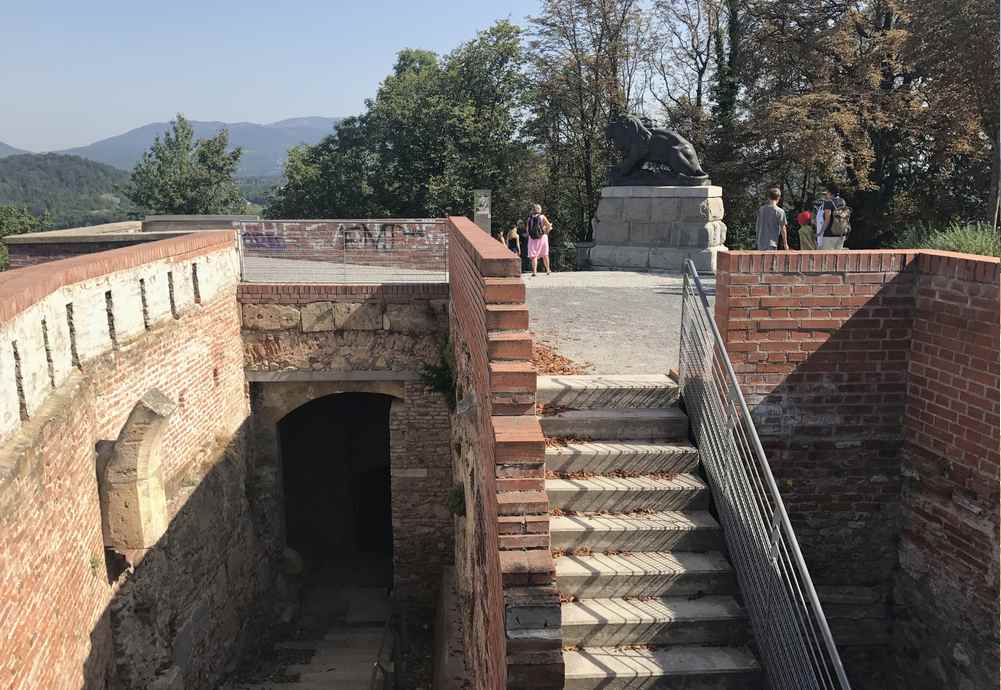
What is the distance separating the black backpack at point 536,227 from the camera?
14523 mm

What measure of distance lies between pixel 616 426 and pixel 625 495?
2.06 ft

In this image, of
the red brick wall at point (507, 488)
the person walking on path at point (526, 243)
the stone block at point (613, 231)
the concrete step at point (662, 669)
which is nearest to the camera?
the red brick wall at point (507, 488)

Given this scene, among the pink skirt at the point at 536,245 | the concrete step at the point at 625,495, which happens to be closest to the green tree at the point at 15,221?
the pink skirt at the point at 536,245

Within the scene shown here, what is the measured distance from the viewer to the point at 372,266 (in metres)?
11.6

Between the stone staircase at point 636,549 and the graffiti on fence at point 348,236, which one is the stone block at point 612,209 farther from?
the stone staircase at point 636,549

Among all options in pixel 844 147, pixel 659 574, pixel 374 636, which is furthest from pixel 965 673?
pixel 844 147

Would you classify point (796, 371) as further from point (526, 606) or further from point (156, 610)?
point (156, 610)

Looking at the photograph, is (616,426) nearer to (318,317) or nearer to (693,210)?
(318,317)

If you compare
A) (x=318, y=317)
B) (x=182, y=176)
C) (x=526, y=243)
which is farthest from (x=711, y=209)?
(x=182, y=176)

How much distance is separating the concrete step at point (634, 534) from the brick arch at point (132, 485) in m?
3.82

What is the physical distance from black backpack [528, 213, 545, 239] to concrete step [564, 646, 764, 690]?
10447 millimetres

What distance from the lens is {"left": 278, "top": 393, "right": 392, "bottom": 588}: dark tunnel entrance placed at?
15.0 meters

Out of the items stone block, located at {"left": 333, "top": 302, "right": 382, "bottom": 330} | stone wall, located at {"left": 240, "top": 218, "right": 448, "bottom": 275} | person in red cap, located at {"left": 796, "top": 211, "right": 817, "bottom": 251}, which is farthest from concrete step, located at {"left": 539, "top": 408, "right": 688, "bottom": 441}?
person in red cap, located at {"left": 796, "top": 211, "right": 817, "bottom": 251}

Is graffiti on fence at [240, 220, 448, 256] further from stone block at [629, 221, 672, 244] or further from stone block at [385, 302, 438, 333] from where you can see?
stone block at [629, 221, 672, 244]
